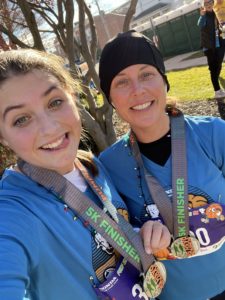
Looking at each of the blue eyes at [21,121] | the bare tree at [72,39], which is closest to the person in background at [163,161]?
the blue eyes at [21,121]

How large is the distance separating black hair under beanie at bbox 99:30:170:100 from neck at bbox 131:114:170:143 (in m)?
0.28

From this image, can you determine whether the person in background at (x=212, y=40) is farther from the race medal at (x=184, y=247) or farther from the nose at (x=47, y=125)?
the nose at (x=47, y=125)

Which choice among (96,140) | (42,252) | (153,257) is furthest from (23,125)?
(96,140)

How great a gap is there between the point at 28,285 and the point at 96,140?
12.5 feet

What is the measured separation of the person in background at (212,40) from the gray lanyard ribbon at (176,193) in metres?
5.81

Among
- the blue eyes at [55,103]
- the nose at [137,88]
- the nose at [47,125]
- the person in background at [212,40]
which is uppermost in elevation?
the blue eyes at [55,103]

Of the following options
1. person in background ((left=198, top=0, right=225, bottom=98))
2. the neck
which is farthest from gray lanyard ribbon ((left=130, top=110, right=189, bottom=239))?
person in background ((left=198, top=0, right=225, bottom=98))

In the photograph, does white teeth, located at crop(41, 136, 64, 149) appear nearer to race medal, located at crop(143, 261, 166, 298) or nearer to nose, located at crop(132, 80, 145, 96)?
nose, located at crop(132, 80, 145, 96)

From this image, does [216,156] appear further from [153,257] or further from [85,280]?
[85,280]

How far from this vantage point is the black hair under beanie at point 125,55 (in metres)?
2.00

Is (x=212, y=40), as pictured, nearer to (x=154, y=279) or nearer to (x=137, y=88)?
(x=137, y=88)

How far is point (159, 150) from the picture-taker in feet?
6.60

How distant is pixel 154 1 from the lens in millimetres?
62656

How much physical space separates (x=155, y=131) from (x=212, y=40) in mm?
5897
